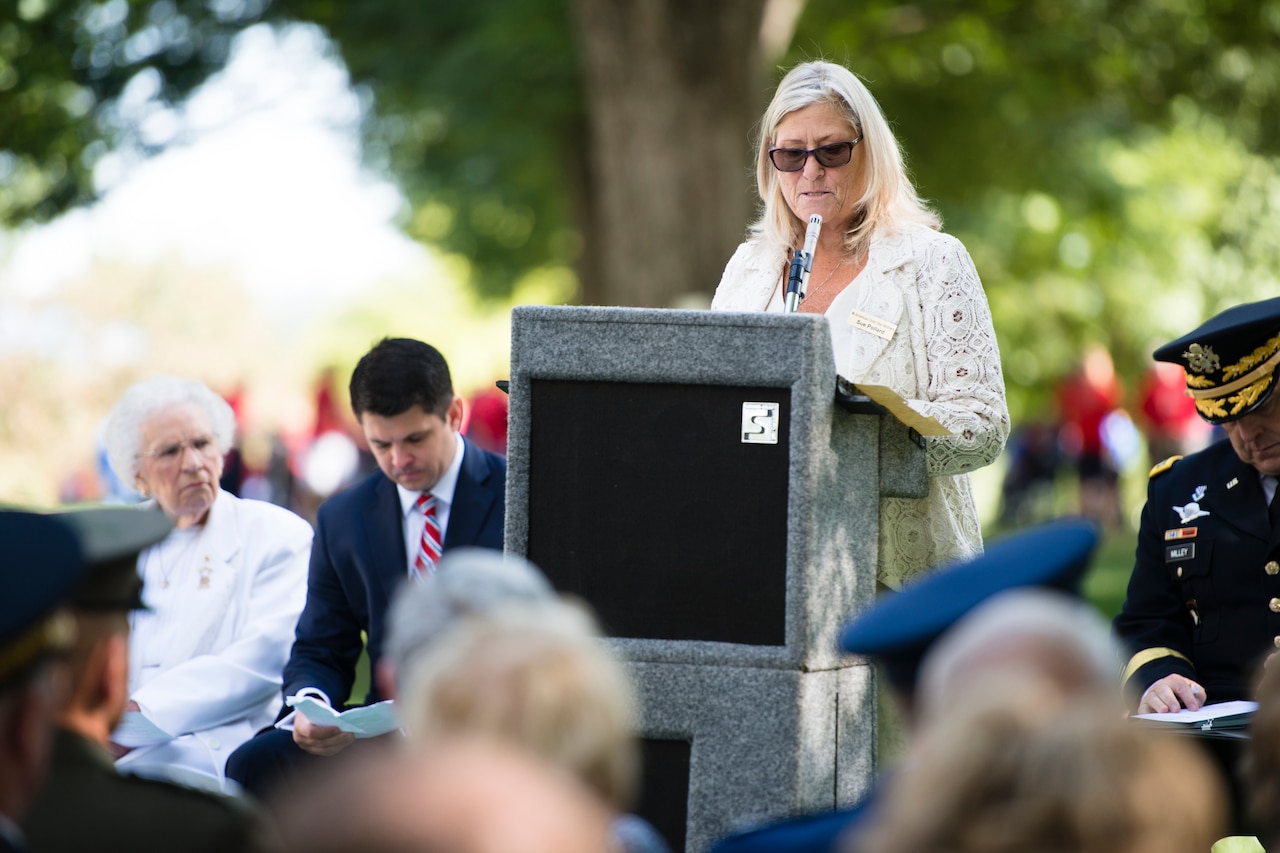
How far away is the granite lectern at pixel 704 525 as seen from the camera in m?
3.83

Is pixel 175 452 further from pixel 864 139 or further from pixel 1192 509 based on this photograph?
pixel 1192 509

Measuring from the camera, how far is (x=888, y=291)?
4426 mm

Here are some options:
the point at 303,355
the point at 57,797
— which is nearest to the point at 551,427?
the point at 57,797

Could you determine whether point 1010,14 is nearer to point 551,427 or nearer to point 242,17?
point 242,17

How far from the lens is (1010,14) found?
16562 mm

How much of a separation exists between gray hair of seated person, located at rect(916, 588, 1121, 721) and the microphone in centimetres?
188

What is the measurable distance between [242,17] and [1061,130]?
9758mm

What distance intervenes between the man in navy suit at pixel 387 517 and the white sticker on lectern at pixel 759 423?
163 centimetres

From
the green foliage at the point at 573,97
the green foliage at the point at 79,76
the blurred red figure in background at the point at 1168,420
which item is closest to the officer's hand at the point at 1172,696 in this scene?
the green foliage at the point at 573,97

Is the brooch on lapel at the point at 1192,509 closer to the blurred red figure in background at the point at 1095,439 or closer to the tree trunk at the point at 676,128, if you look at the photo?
the tree trunk at the point at 676,128

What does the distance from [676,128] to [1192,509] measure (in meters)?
8.31

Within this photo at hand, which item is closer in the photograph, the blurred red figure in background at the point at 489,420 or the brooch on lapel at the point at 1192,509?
the brooch on lapel at the point at 1192,509

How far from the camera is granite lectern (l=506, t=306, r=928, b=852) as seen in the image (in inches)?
151

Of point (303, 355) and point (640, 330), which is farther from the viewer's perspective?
point (303, 355)
